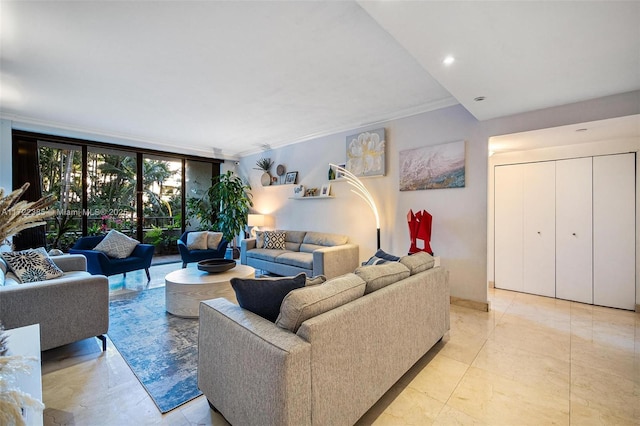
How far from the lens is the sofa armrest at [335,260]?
406 centimetres

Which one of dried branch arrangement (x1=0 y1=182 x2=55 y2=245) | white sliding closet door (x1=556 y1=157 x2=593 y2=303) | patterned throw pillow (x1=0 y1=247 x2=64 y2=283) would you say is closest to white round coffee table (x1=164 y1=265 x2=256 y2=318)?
patterned throw pillow (x1=0 y1=247 x2=64 y2=283)

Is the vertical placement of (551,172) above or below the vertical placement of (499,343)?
above

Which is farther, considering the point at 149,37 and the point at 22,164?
the point at 22,164

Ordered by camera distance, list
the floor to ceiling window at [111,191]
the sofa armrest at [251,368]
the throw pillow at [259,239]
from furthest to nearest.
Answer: the throw pillow at [259,239], the floor to ceiling window at [111,191], the sofa armrest at [251,368]

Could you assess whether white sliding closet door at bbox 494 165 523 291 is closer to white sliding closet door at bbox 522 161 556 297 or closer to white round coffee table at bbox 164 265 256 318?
white sliding closet door at bbox 522 161 556 297

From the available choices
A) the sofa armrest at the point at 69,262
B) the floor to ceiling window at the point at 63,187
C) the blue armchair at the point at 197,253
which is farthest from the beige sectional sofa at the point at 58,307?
the floor to ceiling window at the point at 63,187

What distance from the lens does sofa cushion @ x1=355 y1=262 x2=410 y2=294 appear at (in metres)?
1.83

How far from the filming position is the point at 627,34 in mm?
1800

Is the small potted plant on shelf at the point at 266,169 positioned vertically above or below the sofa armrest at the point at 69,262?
above

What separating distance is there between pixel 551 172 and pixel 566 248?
3.42 feet

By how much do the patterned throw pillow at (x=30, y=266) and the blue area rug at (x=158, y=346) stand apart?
77cm

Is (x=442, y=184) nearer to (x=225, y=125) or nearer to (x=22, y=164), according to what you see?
(x=225, y=125)

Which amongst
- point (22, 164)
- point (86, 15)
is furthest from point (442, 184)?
point (22, 164)

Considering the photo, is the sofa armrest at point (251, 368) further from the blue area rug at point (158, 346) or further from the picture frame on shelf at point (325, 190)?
the picture frame on shelf at point (325, 190)
